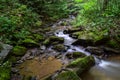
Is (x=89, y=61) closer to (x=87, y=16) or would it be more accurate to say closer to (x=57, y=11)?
(x=87, y=16)

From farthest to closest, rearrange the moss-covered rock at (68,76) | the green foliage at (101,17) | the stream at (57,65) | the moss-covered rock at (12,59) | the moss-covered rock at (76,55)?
the green foliage at (101,17) < the moss-covered rock at (76,55) < the moss-covered rock at (12,59) < the stream at (57,65) < the moss-covered rock at (68,76)

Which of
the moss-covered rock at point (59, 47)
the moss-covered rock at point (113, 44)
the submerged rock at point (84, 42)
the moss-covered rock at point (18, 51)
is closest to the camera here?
the moss-covered rock at point (18, 51)

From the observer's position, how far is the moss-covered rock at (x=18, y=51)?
854 centimetres

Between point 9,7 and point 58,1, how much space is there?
757cm

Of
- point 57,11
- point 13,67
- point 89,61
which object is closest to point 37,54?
point 13,67

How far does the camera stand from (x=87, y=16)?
12.5 m

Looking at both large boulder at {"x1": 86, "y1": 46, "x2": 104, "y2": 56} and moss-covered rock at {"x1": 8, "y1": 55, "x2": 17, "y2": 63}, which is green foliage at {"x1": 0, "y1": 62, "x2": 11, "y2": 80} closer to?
moss-covered rock at {"x1": 8, "y1": 55, "x2": 17, "y2": 63}

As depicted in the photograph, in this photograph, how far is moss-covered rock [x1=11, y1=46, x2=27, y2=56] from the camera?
8539mm

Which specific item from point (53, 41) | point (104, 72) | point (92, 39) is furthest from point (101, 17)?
point (104, 72)

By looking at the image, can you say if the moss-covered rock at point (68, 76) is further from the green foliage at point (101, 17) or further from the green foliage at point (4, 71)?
the green foliage at point (101, 17)

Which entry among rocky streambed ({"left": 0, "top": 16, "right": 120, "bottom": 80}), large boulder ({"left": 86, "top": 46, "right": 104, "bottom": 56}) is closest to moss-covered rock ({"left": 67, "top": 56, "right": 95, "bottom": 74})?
rocky streambed ({"left": 0, "top": 16, "right": 120, "bottom": 80})

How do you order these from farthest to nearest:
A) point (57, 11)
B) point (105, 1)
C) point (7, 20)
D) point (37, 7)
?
1. point (57, 11)
2. point (37, 7)
3. point (105, 1)
4. point (7, 20)

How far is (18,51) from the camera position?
8750mm

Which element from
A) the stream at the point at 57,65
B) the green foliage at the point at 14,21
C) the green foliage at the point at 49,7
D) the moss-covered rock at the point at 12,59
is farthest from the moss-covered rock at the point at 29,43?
the green foliage at the point at 49,7
